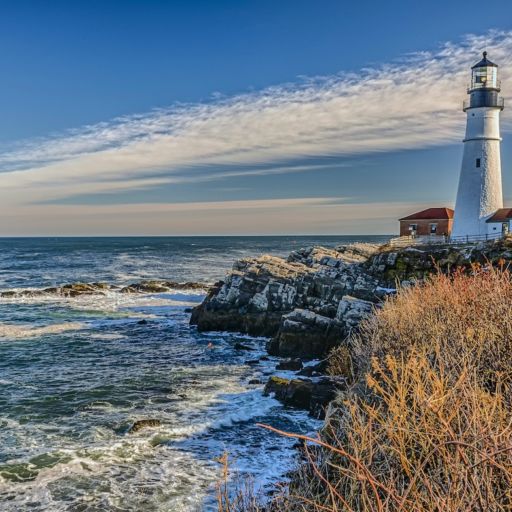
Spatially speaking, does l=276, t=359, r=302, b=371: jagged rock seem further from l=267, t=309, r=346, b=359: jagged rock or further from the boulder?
the boulder

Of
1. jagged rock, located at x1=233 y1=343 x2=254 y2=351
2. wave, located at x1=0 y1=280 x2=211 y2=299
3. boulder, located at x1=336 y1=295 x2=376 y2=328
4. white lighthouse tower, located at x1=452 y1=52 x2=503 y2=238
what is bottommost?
jagged rock, located at x1=233 y1=343 x2=254 y2=351

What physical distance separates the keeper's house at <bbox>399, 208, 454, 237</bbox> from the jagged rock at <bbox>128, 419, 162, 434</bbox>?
36.9 m

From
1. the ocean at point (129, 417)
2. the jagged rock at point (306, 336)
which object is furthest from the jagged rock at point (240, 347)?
the jagged rock at point (306, 336)

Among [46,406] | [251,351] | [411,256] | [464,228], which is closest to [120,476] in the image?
[46,406]

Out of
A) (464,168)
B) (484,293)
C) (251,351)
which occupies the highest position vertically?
(464,168)

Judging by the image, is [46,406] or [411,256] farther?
[411,256]

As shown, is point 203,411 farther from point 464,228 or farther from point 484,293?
point 464,228

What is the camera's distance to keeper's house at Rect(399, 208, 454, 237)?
150 feet

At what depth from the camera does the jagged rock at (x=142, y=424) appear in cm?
1409

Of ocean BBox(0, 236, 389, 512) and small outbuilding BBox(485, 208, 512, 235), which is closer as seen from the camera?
ocean BBox(0, 236, 389, 512)

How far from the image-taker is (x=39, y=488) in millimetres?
11055

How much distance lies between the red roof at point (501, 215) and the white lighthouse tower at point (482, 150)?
37cm

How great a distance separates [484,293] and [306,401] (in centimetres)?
707

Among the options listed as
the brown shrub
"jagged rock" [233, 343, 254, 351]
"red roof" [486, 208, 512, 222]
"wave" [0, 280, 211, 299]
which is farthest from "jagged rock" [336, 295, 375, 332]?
"wave" [0, 280, 211, 299]
